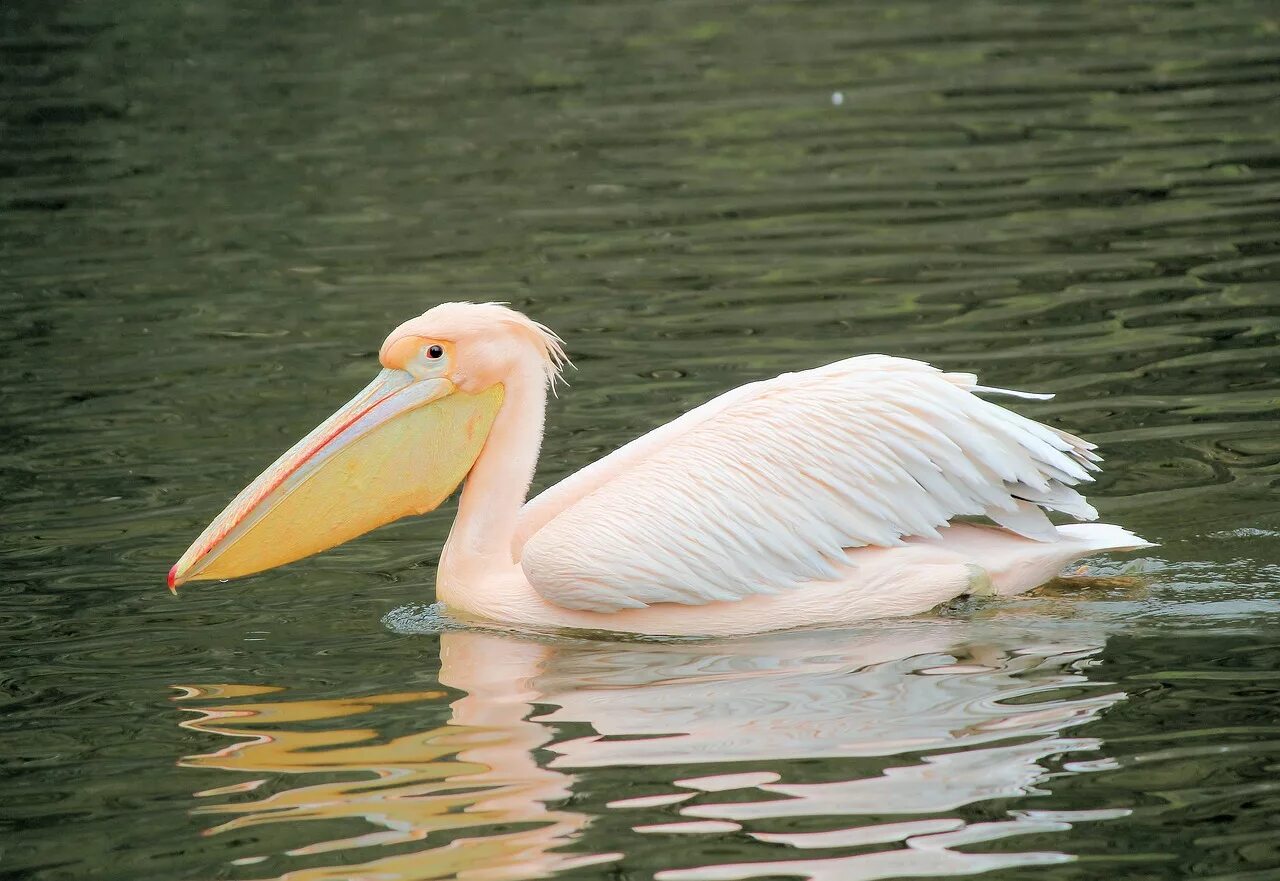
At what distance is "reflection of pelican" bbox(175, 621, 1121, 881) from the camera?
3736 mm

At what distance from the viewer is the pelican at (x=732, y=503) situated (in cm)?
498

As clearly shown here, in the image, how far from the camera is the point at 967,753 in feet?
13.3

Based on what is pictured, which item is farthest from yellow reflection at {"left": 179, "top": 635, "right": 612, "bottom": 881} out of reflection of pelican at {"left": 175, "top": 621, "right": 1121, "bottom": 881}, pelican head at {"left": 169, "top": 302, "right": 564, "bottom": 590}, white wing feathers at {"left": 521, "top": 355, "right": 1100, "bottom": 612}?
pelican head at {"left": 169, "top": 302, "right": 564, "bottom": 590}

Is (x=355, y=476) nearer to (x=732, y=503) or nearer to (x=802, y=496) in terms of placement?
(x=732, y=503)

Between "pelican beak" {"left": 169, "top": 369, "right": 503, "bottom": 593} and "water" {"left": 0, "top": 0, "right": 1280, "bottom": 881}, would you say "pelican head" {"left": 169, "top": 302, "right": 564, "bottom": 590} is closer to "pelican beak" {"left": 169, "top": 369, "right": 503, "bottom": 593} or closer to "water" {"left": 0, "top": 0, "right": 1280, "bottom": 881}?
"pelican beak" {"left": 169, "top": 369, "right": 503, "bottom": 593}

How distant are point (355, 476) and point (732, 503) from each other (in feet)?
3.48

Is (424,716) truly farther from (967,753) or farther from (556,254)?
(556,254)

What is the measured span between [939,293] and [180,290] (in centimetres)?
376

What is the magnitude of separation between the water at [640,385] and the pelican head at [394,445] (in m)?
0.29

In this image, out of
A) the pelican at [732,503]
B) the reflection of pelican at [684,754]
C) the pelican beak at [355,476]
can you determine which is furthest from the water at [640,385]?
the pelican beak at [355,476]

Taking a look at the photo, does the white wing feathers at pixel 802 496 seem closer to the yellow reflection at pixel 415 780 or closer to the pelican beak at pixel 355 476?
the yellow reflection at pixel 415 780

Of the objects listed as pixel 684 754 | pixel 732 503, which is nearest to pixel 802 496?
pixel 732 503

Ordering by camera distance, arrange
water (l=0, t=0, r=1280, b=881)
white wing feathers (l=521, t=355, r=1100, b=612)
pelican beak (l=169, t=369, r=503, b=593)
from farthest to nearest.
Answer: pelican beak (l=169, t=369, r=503, b=593) < white wing feathers (l=521, t=355, r=1100, b=612) < water (l=0, t=0, r=1280, b=881)

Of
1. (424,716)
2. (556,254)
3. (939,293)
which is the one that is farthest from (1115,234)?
(424,716)
